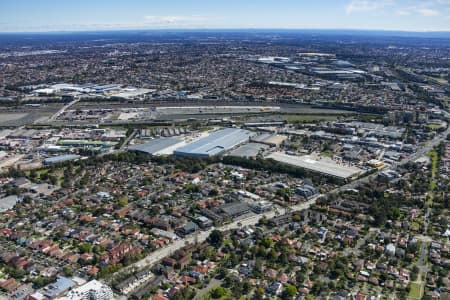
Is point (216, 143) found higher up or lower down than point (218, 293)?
higher up

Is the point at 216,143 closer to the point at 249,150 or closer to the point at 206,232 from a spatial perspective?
the point at 249,150

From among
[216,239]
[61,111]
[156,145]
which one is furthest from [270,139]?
[61,111]

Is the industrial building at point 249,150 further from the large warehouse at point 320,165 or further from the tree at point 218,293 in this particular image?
the tree at point 218,293

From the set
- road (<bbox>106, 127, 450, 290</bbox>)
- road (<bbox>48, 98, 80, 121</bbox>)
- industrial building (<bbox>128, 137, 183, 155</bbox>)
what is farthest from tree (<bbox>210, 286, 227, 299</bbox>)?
road (<bbox>48, 98, 80, 121</bbox>)

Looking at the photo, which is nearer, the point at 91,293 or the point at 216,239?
the point at 91,293

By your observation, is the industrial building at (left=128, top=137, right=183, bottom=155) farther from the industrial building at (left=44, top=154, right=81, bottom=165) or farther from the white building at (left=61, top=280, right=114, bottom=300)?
the white building at (left=61, top=280, right=114, bottom=300)
